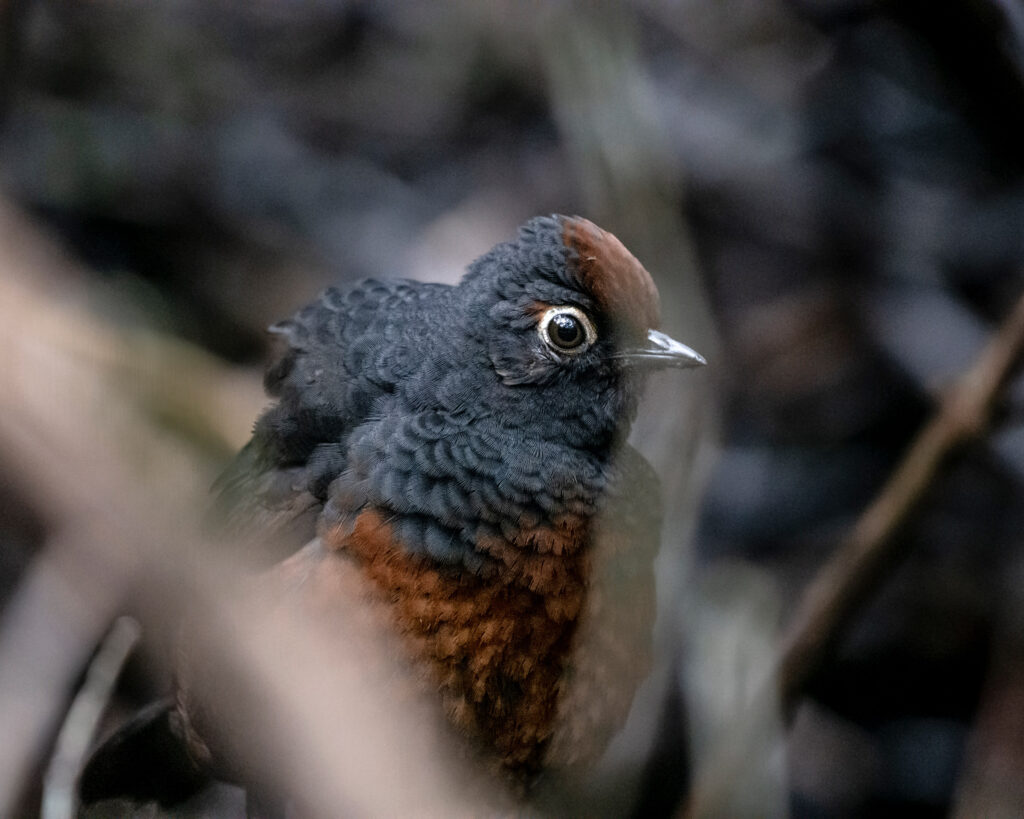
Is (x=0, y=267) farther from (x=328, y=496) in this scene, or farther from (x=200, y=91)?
(x=200, y=91)

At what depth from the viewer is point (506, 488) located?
2.62m

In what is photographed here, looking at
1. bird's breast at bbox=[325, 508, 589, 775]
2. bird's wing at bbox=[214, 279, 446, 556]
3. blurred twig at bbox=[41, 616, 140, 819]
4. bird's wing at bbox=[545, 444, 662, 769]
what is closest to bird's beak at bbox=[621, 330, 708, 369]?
bird's wing at bbox=[545, 444, 662, 769]

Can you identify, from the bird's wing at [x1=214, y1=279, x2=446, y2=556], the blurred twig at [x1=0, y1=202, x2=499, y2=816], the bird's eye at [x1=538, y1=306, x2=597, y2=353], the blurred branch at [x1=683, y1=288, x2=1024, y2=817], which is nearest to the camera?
the blurred twig at [x1=0, y1=202, x2=499, y2=816]

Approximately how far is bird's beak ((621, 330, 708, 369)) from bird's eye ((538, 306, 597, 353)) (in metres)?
0.12

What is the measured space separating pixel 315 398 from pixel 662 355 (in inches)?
37.0

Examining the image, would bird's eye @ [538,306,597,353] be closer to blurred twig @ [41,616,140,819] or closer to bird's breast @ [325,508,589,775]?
bird's breast @ [325,508,589,775]

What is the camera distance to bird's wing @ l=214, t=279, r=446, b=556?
279cm

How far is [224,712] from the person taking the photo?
8.25 feet

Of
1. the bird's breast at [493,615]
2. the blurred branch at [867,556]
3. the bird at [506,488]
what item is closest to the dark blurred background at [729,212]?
the blurred branch at [867,556]

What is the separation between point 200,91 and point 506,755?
14.3 ft

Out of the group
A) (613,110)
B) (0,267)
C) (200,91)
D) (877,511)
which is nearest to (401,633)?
(0,267)

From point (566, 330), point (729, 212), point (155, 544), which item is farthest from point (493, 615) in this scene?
point (729, 212)

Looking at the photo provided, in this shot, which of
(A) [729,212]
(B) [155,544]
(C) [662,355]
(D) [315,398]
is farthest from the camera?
(A) [729,212]

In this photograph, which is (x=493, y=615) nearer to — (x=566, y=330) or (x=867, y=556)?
(x=566, y=330)
